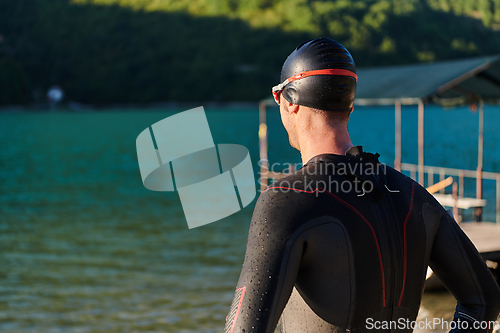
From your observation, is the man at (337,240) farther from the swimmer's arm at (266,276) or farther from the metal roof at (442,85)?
the metal roof at (442,85)

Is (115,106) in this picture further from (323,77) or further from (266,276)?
(266,276)

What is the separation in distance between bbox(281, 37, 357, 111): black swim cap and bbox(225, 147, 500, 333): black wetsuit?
16cm

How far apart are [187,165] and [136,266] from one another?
31.8 metres

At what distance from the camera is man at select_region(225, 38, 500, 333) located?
4.39 ft

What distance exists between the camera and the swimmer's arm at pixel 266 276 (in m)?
1.31

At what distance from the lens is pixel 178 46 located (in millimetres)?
185250

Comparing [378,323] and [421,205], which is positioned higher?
[421,205]

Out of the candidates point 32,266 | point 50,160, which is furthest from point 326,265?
point 50,160

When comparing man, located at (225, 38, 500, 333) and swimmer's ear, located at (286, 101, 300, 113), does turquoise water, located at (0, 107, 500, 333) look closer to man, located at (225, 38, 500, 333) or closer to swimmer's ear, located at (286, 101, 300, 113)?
man, located at (225, 38, 500, 333)

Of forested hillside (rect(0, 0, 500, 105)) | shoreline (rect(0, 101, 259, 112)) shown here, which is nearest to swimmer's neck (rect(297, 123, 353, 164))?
forested hillside (rect(0, 0, 500, 105))

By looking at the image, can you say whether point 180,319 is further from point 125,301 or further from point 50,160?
point 50,160

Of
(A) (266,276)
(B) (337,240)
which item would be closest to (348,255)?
(B) (337,240)

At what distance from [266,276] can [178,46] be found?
190m

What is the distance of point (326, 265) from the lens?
139 centimetres
